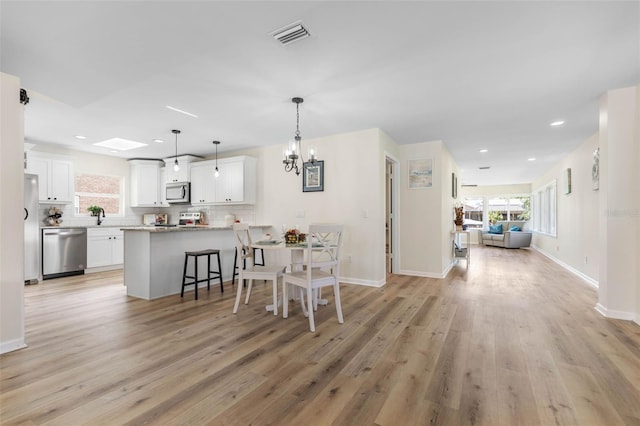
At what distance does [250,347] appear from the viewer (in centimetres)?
243

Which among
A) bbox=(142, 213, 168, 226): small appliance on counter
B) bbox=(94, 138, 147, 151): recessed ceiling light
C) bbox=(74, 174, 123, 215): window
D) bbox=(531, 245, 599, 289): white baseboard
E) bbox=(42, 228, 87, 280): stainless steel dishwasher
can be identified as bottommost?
bbox=(531, 245, 599, 289): white baseboard

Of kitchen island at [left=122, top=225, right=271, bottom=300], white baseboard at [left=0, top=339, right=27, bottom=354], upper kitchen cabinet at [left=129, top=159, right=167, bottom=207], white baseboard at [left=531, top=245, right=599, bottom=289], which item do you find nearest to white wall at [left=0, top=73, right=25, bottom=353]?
white baseboard at [left=0, top=339, right=27, bottom=354]

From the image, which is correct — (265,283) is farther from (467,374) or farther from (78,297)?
(467,374)

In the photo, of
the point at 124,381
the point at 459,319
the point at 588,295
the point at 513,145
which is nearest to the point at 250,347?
the point at 124,381

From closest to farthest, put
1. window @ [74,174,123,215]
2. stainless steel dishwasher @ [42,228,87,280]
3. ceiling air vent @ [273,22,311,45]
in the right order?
ceiling air vent @ [273,22,311,45], stainless steel dishwasher @ [42,228,87,280], window @ [74,174,123,215]

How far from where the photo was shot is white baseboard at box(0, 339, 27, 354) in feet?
7.62

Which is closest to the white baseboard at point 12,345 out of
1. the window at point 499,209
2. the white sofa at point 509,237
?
the white sofa at point 509,237

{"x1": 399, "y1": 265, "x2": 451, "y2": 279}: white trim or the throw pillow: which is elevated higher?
the throw pillow

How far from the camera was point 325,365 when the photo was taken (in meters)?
2.15

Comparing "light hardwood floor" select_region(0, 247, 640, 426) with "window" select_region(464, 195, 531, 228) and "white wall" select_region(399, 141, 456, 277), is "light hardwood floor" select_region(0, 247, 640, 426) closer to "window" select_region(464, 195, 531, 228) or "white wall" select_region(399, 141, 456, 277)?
"white wall" select_region(399, 141, 456, 277)

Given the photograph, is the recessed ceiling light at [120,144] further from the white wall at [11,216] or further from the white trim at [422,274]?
the white trim at [422,274]

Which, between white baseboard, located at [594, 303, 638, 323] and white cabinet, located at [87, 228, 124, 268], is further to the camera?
white cabinet, located at [87, 228, 124, 268]

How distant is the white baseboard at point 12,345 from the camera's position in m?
2.32

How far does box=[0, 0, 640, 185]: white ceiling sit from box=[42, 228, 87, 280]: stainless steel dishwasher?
1.81 metres
